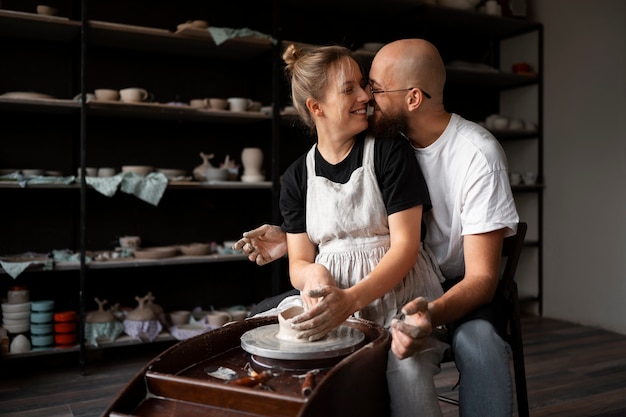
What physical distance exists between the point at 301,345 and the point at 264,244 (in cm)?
65

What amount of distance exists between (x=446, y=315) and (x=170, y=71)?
2.95 m

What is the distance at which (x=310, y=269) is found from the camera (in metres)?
1.63

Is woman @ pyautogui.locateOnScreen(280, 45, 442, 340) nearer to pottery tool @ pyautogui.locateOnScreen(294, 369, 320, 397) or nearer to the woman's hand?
the woman's hand

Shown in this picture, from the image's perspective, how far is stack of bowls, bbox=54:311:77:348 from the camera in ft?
10.8

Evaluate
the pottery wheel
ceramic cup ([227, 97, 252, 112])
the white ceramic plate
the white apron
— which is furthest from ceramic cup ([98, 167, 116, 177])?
the pottery wheel

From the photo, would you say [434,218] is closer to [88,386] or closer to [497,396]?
[497,396]

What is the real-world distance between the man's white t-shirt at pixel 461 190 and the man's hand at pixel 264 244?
47 centimetres

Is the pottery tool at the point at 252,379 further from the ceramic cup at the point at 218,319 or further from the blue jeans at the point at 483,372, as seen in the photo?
the ceramic cup at the point at 218,319

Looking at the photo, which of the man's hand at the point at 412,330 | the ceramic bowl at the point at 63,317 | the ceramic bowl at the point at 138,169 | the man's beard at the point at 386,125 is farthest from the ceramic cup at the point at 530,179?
the man's hand at the point at 412,330

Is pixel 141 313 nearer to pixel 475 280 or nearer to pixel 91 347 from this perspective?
pixel 91 347

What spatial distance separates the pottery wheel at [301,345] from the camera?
1.29 meters

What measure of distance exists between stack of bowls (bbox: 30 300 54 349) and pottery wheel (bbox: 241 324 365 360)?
2.24m

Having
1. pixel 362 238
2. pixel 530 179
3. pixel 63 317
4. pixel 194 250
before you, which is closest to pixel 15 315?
pixel 63 317

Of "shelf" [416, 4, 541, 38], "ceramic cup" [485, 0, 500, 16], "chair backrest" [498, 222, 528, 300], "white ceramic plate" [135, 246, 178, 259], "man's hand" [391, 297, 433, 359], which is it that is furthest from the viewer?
"ceramic cup" [485, 0, 500, 16]
